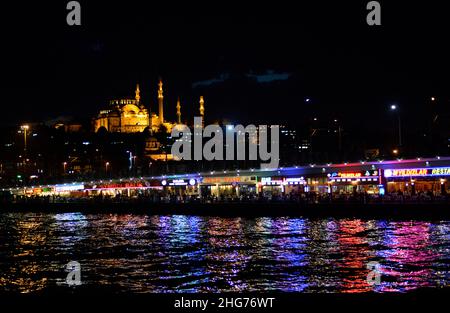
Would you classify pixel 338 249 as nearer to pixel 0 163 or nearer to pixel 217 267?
pixel 217 267

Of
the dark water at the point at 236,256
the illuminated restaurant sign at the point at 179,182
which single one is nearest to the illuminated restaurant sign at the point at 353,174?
the dark water at the point at 236,256

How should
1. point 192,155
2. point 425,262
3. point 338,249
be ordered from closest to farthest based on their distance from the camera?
point 425,262 → point 338,249 → point 192,155

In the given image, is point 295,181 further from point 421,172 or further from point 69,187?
point 69,187

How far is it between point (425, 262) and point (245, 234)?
20.0m

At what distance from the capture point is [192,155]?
162875 mm

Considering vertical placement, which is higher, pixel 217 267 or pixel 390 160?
pixel 390 160

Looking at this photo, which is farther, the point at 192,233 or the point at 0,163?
the point at 0,163

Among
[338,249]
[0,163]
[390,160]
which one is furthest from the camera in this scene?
[0,163]

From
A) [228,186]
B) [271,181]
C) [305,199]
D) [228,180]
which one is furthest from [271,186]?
[305,199]

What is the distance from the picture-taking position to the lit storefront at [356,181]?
3045 inches

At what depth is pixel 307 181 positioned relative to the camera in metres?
89.7

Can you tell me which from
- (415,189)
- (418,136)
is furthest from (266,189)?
(418,136)

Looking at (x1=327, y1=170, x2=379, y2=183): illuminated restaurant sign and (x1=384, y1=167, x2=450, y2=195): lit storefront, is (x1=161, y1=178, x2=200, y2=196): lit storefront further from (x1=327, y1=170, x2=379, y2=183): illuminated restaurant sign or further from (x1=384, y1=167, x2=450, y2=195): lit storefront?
(x1=384, y1=167, x2=450, y2=195): lit storefront

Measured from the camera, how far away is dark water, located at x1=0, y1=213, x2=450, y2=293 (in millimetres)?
29938
